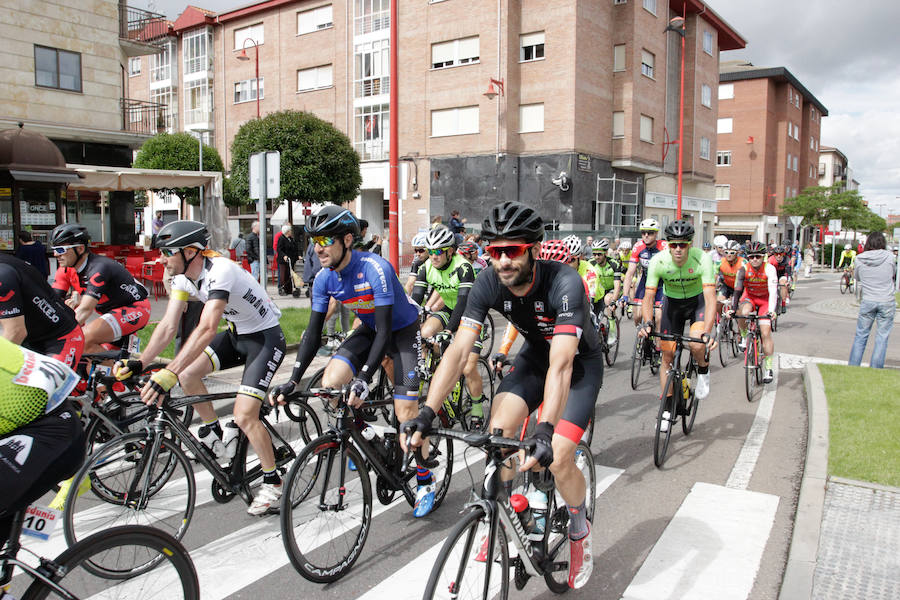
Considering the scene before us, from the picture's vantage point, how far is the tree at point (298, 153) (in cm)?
2711

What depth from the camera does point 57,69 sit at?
2100 cm

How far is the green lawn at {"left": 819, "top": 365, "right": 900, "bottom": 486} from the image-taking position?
5.35 metres

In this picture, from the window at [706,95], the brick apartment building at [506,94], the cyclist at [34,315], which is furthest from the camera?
the window at [706,95]

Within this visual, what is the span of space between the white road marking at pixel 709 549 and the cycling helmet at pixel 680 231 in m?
2.62

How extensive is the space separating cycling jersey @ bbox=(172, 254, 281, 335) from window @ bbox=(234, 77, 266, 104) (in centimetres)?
3961

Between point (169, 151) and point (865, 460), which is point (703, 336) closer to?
point (865, 460)

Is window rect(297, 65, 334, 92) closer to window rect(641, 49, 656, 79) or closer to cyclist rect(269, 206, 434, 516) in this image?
window rect(641, 49, 656, 79)

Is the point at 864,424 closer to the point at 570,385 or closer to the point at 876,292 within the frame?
the point at 876,292

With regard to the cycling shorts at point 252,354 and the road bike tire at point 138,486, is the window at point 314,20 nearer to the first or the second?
the cycling shorts at point 252,354

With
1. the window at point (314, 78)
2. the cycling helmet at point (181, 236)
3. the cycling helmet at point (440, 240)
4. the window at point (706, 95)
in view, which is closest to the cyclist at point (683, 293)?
the cycling helmet at point (440, 240)

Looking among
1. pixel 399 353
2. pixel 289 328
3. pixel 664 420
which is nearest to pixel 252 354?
pixel 399 353

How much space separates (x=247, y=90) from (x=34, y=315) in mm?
41581

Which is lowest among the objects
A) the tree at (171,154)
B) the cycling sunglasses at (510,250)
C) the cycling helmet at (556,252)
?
the cycling helmet at (556,252)

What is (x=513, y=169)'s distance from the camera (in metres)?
31.7
